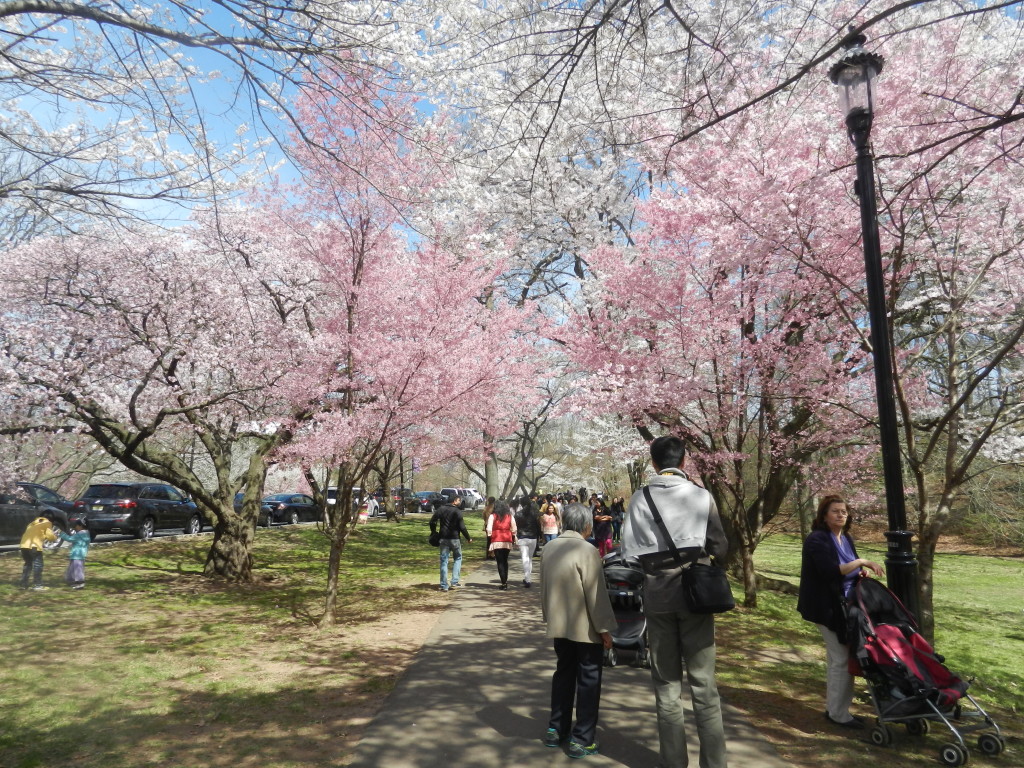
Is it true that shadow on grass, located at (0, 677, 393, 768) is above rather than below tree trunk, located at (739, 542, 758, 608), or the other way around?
below

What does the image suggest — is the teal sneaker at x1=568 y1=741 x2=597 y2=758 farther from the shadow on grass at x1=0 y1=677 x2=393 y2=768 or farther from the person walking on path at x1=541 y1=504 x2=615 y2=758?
the shadow on grass at x1=0 y1=677 x2=393 y2=768

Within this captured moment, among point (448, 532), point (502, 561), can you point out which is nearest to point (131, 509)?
point (448, 532)

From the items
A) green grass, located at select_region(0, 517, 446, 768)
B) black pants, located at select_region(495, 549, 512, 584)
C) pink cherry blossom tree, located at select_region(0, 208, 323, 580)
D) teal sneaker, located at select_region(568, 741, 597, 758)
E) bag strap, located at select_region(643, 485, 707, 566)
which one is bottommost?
green grass, located at select_region(0, 517, 446, 768)

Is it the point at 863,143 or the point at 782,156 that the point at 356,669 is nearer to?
the point at 863,143

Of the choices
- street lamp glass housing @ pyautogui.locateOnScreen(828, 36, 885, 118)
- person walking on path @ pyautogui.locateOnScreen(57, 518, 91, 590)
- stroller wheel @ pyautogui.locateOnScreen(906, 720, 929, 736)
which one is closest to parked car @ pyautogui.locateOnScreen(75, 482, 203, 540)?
person walking on path @ pyautogui.locateOnScreen(57, 518, 91, 590)

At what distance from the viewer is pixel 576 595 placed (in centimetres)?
399

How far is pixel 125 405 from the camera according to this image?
10.7 metres

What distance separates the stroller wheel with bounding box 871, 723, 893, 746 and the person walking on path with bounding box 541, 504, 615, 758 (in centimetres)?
181

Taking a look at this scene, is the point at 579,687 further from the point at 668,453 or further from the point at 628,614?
the point at 628,614

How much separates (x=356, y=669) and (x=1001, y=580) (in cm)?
1596

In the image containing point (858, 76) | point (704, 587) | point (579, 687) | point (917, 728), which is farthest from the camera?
point (858, 76)

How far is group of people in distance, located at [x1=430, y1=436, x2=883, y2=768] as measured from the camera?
3.47 m

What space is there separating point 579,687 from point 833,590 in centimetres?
191

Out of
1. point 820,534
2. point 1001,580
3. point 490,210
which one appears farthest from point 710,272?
point 1001,580
